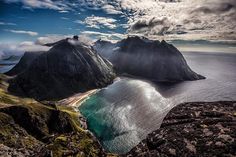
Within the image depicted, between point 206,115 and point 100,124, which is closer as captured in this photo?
point 206,115

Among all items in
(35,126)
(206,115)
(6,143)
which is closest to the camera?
(206,115)

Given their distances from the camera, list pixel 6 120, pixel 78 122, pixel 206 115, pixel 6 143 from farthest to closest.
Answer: pixel 78 122
pixel 6 120
pixel 6 143
pixel 206 115

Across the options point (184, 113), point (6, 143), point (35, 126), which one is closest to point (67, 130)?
point (35, 126)

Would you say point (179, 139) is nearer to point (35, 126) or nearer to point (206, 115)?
point (206, 115)

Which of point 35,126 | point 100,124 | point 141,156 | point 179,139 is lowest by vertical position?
point 100,124

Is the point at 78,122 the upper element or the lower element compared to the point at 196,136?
lower

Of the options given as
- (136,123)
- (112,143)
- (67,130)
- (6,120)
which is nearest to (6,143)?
(6,120)
